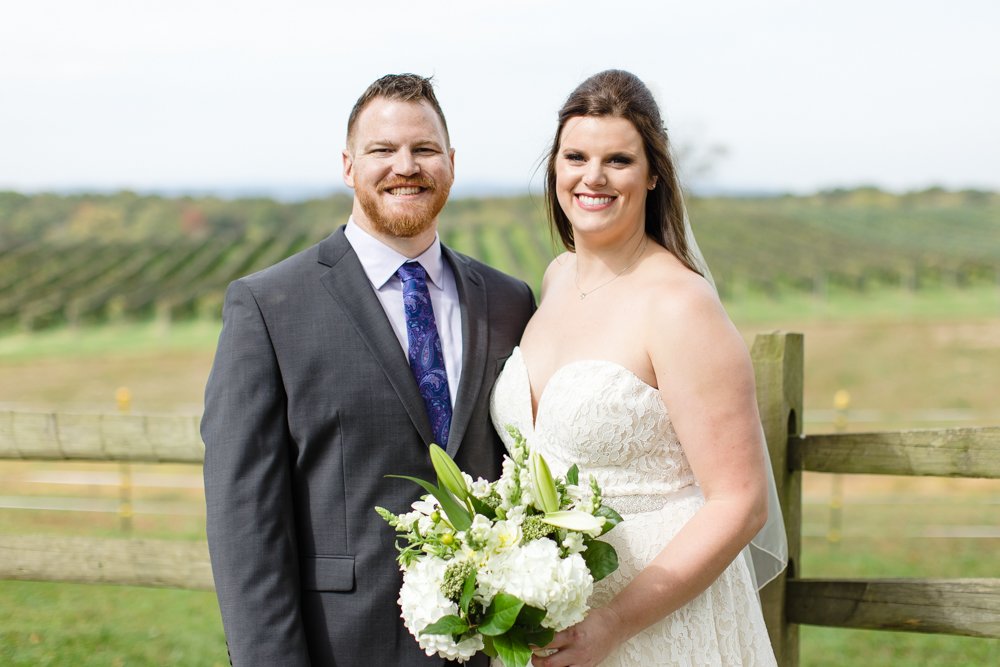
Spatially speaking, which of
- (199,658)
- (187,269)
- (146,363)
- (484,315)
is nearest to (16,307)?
(187,269)

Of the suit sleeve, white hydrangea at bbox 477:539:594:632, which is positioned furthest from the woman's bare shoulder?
white hydrangea at bbox 477:539:594:632

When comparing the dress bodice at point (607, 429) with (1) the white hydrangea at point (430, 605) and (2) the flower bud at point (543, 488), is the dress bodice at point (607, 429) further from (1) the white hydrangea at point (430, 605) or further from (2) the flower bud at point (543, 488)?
(1) the white hydrangea at point (430, 605)

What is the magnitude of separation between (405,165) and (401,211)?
16 centimetres

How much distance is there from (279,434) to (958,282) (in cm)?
5596

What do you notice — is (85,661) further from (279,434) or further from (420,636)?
(420,636)

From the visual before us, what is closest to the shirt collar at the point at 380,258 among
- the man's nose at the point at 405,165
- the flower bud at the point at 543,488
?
the man's nose at the point at 405,165

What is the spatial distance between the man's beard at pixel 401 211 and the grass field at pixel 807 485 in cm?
340

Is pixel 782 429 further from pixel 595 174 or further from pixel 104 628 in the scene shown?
pixel 104 628

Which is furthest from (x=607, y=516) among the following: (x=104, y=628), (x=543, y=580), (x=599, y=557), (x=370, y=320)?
(x=104, y=628)

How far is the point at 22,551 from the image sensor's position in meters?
4.20

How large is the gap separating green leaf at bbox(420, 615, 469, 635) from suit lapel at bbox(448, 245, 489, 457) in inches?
28.6

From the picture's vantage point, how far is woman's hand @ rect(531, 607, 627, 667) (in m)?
2.67

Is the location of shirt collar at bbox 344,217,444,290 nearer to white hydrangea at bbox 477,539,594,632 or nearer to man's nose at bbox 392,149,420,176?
man's nose at bbox 392,149,420,176

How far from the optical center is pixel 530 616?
2438mm
